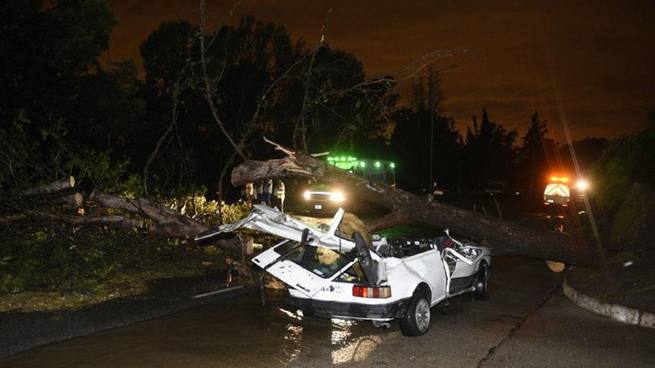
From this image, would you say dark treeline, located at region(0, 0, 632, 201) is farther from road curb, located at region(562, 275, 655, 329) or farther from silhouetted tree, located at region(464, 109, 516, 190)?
silhouetted tree, located at region(464, 109, 516, 190)

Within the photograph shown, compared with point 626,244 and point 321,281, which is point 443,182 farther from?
point 321,281

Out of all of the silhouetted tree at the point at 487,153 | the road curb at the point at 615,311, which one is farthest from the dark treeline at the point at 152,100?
the silhouetted tree at the point at 487,153

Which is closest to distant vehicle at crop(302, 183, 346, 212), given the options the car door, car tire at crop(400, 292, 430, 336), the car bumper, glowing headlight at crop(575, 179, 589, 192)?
glowing headlight at crop(575, 179, 589, 192)

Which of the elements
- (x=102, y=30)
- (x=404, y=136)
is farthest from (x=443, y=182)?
(x=102, y=30)

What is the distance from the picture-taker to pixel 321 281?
703cm

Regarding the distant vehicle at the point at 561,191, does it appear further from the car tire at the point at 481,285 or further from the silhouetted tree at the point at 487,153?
the silhouetted tree at the point at 487,153

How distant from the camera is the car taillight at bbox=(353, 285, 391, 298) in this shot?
Answer: 6801 mm

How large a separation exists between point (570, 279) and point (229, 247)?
6.56 metres

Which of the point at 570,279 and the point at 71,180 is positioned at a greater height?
the point at 71,180

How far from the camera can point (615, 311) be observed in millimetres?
8492

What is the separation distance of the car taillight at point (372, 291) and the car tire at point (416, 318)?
0.53 meters

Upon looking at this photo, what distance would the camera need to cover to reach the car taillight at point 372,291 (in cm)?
680

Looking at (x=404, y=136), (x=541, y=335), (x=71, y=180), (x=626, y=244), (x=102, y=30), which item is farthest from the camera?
(x=404, y=136)

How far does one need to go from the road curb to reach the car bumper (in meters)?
3.49
